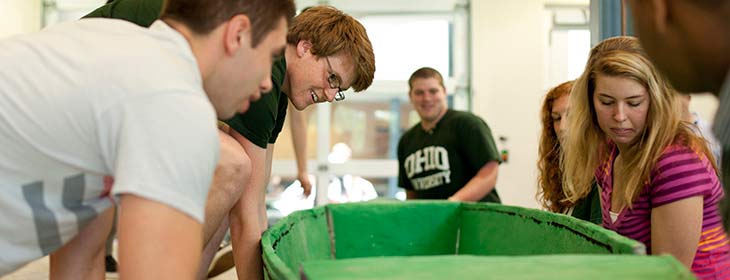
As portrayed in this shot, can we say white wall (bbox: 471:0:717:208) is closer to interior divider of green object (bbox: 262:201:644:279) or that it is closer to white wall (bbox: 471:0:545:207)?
white wall (bbox: 471:0:545:207)

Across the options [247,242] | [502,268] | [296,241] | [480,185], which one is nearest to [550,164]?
A: [480,185]

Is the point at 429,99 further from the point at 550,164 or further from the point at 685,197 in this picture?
the point at 685,197

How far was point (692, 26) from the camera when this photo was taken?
827 millimetres

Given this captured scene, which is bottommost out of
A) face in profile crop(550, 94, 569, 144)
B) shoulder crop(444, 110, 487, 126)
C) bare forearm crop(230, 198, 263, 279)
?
shoulder crop(444, 110, 487, 126)

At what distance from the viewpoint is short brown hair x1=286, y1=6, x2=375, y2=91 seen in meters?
2.06

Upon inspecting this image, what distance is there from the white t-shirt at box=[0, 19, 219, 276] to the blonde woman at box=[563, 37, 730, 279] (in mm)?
1091

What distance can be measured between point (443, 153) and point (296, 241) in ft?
6.54

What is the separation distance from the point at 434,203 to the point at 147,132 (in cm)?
176

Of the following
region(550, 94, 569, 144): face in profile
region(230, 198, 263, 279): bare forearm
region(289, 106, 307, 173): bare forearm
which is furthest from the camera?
region(289, 106, 307, 173): bare forearm

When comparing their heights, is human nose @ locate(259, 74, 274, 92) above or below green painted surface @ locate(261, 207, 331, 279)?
above

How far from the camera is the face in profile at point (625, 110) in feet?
5.73

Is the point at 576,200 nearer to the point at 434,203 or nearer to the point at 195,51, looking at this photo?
the point at 434,203

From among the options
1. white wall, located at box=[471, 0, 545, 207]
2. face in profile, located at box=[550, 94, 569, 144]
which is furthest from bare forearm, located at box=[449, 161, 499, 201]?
white wall, located at box=[471, 0, 545, 207]

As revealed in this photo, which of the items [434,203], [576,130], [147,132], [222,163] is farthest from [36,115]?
[434,203]
